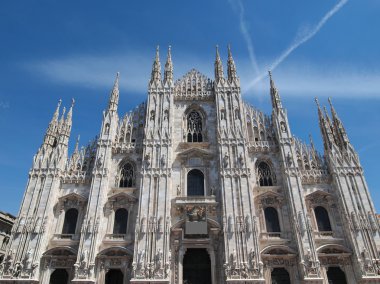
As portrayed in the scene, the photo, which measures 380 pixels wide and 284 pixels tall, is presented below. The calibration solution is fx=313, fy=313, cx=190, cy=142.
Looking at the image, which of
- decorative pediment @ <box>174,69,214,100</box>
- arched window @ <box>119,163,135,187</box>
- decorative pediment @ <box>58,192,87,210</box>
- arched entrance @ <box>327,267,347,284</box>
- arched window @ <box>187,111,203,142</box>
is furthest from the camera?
decorative pediment @ <box>174,69,214,100</box>

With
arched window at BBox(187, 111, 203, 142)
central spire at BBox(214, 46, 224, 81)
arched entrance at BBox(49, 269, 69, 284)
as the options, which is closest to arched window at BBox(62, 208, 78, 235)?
arched entrance at BBox(49, 269, 69, 284)

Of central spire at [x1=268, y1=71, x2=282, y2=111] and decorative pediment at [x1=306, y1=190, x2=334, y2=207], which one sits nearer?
decorative pediment at [x1=306, y1=190, x2=334, y2=207]

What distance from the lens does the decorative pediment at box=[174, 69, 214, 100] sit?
3109 centimetres

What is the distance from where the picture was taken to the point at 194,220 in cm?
2388

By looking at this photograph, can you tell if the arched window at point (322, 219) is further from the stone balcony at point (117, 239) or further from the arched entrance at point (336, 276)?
the stone balcony at point (117, 239)

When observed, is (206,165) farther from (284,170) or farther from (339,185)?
(339,185)

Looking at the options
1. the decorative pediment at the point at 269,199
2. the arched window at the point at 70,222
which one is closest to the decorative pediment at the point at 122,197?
the arched window at the point at 70,222

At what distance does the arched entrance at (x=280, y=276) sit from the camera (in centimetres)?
2212

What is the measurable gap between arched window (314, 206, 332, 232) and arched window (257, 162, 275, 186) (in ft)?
13.5

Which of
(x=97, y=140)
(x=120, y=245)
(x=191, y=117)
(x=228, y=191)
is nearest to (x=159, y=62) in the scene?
(x=191, y=117)

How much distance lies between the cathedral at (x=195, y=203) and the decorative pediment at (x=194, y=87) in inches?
40.6

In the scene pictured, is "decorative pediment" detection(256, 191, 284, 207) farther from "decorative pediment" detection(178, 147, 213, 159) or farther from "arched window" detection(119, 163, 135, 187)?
"arched window" detection(119, 163, 135, 187)

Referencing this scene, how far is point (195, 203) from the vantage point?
80.2 ft

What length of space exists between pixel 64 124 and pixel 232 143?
15302 millimetres
